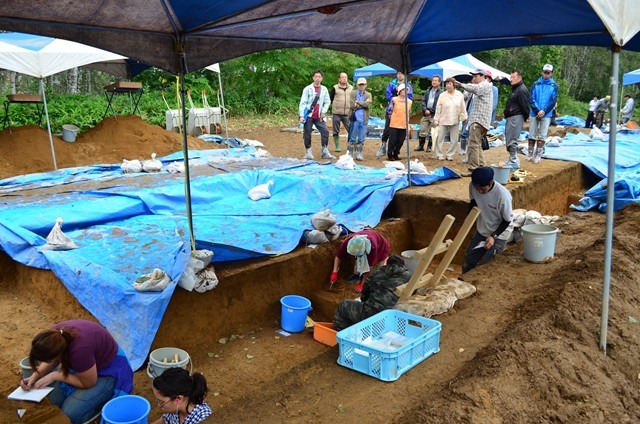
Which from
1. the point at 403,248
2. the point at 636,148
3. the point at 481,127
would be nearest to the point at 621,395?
the point at 403,248

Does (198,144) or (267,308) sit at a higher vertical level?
(198,144)

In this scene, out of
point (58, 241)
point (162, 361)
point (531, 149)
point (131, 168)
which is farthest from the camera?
point (531, 149)

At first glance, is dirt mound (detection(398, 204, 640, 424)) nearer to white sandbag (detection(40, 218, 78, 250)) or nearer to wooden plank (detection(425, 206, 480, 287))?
wooden plank (detection(425, 206, 480, 287))

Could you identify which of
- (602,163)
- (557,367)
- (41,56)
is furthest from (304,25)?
(602,163)

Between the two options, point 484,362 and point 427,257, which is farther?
point 427,257

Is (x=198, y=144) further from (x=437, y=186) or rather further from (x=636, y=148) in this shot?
(x=636, y=148)

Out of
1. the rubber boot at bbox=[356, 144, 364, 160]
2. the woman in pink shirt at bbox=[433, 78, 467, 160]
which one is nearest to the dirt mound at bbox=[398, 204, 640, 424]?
the woman in pink shirt at bbox=[433, 78, 467, 160]

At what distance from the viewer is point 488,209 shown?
556cm

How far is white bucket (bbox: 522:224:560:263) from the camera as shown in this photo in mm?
5621

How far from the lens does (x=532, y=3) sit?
457cm

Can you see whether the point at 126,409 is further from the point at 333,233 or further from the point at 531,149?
the point at 531,149

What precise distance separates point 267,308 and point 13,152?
312 inches

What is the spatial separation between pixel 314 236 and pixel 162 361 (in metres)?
2.42

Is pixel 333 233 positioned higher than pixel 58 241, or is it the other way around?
pixel 58 241
